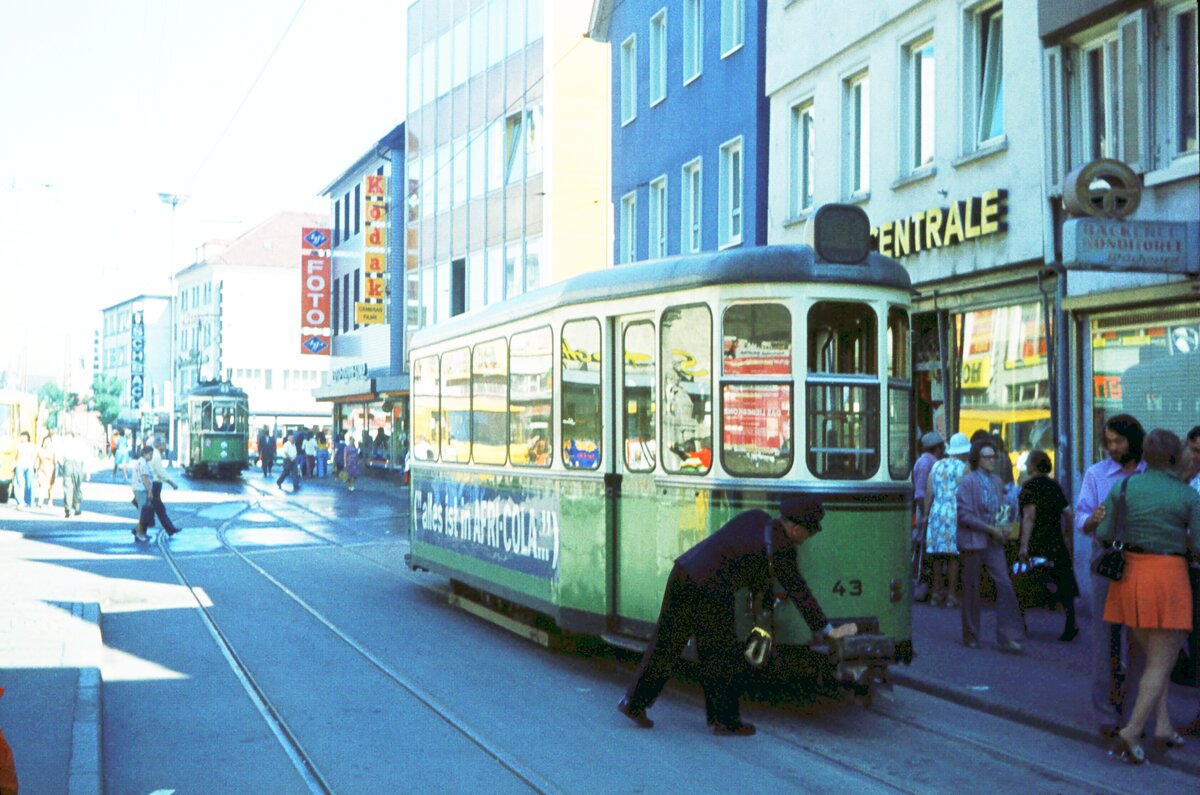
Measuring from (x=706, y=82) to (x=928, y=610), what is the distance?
12414 millimetres

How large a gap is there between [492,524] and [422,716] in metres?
3.93

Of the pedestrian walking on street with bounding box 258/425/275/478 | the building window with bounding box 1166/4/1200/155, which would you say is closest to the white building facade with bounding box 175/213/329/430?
the pedestrian walking on street with bounding box 258/425/275/478

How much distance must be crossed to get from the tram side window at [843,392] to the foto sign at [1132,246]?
2973 millimetres

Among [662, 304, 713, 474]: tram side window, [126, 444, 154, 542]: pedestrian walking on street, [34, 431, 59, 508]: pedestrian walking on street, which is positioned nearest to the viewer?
[662, 304, 713, 474]: tram side window

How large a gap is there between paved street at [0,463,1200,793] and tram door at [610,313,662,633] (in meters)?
0.66

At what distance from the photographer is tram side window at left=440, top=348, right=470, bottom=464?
43.2 feet

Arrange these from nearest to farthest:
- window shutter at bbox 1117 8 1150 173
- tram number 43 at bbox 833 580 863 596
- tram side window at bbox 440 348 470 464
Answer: tram number 43 at bbox 833 580 863 596, tram side window at bbox 440 348 470 464, window shutter at bbox 1117 8 1150 173

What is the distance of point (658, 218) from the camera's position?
26625 millimetres

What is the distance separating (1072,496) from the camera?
1459 centimetres


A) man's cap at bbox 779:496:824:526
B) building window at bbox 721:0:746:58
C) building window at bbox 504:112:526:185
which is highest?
building window at bbox 504:112:526:185

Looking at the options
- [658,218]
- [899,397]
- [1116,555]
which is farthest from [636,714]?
[658,218]

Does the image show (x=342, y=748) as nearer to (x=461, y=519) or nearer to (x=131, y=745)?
(x=131, y=745)

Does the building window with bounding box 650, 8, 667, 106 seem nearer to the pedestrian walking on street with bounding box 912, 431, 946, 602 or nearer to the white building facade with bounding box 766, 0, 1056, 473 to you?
the white building facade with bounding box 766, 0, 1056, 473

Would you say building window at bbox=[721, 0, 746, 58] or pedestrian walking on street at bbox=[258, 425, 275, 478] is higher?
building window at bbox=[721, 0, 746, 58]
